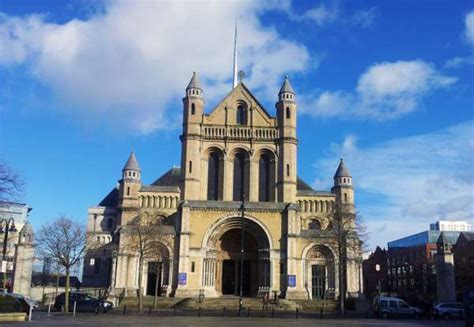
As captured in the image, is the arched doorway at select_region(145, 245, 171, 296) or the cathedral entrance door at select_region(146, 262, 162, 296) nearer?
the arched doorway at select_region(145, 245, 171, 296)

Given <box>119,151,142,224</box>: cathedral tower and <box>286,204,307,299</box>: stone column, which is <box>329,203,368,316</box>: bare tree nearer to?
<box>286,204,307,299</box>: stone column

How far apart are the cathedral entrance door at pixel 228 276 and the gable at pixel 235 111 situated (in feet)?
54.9

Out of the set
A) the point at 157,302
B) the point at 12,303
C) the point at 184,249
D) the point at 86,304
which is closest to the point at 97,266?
the point at 184,249

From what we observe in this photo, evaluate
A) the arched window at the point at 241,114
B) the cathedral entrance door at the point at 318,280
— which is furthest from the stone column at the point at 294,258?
the arched window at the point at 241,114

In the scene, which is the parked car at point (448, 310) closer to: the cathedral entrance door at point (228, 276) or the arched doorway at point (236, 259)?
the arched doorway at point (236, 259)

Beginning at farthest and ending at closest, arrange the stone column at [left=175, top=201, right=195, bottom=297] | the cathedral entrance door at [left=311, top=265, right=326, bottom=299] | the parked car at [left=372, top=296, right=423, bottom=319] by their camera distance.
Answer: the cathedral entrance door at [left=311, top=265, right=326, bottom=299]
the stone column at [left=175, top=201, right=195, bottom=297]
the parked car at [left=372, top=296, right=423, bottom=319]

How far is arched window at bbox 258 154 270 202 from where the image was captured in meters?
61.4

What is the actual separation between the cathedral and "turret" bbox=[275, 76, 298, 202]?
0.40 feet

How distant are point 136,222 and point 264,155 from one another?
18189 millimetres

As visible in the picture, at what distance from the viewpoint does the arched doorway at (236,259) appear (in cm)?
5400

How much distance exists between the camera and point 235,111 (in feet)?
207

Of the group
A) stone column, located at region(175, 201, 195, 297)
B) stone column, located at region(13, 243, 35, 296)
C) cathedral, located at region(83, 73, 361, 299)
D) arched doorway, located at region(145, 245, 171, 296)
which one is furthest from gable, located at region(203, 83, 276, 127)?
stone column, located at region(13, 243, 35, 296)

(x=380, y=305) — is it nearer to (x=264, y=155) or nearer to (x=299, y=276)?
(x=299, y=276)

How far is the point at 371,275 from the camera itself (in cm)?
12025
